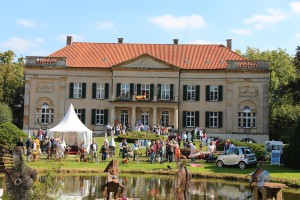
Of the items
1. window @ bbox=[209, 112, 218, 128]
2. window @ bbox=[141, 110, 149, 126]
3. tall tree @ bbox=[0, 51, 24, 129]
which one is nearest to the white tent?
window @ bbox=[141, 110, 149, 126]

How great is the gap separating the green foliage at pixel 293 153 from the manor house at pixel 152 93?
20.0 m

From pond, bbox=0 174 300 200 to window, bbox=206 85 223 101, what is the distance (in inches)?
981

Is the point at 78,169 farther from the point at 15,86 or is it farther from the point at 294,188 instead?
the point at 15,86

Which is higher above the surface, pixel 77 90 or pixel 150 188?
pixel 77 90

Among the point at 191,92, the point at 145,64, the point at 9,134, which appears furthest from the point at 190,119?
the point at 9,134

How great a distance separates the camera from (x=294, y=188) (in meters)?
18.3

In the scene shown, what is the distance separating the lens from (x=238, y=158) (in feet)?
82.5

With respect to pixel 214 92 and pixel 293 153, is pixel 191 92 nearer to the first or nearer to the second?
pixel 214 92

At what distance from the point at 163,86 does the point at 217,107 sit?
5.87 metres

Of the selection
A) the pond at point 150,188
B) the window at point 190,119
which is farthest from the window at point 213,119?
the pond at point 150,188

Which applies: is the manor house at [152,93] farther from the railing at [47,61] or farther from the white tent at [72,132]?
the white tent at [72,132]

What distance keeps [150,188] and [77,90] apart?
30503 millimetres

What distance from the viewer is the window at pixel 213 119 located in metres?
45.5

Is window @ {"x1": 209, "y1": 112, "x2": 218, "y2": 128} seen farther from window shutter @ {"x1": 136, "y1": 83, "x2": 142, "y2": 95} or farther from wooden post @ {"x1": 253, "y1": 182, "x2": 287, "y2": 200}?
wooden post @ {"x1": 253, "y1": 182, "x2": 287, "y2": 200}
